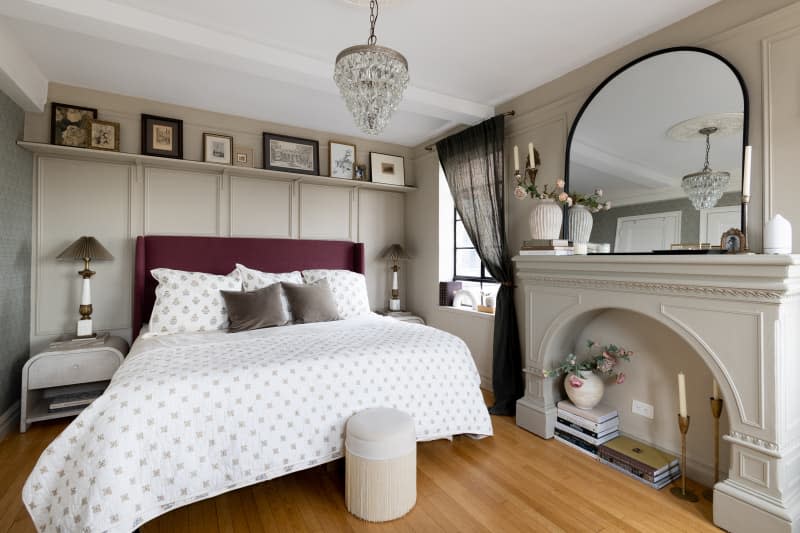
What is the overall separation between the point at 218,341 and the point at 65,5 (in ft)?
6.44

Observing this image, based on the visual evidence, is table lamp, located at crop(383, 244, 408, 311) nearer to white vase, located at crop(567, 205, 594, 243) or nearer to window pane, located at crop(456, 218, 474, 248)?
window pane, located at crop(456, 218, 474, 248)

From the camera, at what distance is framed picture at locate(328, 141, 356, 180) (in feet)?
13.5

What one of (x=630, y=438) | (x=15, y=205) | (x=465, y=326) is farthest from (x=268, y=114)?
(x=630, y=438)

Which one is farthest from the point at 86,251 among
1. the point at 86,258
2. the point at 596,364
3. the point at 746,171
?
the point at 746,171

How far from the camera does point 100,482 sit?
144cm

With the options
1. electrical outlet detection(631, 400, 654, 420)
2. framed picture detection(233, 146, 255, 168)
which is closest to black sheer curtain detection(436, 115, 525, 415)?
electrical outlet detection(631, 400, 654, 420)

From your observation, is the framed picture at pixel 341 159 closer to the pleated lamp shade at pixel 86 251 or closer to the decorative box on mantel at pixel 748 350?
the pleated lamp shade at pixel 86 251

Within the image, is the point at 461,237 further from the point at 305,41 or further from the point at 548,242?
the point at 305,41

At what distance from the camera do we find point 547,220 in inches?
106

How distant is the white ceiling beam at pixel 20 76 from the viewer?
2314 mm

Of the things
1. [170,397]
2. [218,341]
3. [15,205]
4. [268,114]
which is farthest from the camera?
[268,114]

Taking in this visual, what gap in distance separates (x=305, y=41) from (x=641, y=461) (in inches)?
130

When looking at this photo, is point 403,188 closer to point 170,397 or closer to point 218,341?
point 218,341

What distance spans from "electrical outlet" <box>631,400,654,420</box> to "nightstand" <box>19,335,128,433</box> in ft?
11.7
